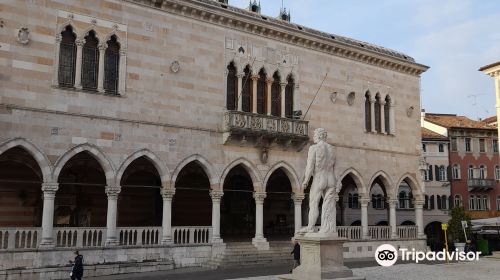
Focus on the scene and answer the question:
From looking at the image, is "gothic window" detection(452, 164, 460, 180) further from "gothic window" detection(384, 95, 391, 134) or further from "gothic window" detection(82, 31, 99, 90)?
"gothic window" detection(82, 31, 99, 90)

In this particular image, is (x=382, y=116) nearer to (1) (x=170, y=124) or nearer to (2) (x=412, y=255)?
(2) (x=412, y=255)

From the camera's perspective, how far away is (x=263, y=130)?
22219mm

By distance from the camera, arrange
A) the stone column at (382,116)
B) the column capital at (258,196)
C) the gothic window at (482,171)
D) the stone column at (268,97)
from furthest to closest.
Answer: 1. the gothic window at (482,171)
2. the stone column at (382,116)
3. the stone column at (268,97)
4. the column capital at (258,196)

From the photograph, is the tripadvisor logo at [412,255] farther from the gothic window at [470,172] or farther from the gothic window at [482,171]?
the gothic window at [482,171]

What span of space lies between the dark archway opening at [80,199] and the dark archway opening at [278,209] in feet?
32.0

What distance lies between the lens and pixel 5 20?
17172mm

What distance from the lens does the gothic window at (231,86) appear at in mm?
22469

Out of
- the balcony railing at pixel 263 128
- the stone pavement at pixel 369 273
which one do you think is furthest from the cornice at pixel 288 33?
the stone pavement at pixel 369 273

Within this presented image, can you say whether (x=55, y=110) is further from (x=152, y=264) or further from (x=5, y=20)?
(x=152, y=264)

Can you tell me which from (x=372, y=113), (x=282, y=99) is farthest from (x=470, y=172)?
(x=282, y=99)

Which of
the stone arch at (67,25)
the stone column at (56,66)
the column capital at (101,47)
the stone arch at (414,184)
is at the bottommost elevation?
the stone arch at (414,184)

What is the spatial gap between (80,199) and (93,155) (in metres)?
4.28

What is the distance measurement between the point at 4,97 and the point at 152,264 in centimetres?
766

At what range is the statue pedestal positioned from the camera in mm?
12094
